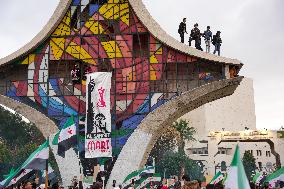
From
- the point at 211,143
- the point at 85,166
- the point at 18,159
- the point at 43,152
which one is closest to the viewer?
the point at 43,152

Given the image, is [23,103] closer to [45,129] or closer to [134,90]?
[45,129]

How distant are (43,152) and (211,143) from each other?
68600 millimetres

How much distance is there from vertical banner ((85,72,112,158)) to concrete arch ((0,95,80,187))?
416 inches

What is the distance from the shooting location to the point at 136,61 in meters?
23.9

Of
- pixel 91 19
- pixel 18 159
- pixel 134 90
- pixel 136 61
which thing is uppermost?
pixel 91 19

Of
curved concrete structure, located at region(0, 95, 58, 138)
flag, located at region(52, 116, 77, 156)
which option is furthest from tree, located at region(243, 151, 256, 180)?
flag, located at region(52, 116, 77, 156)

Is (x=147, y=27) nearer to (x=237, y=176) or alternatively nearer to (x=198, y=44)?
(x=198, y=44)

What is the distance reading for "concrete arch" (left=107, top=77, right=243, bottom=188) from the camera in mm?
22569

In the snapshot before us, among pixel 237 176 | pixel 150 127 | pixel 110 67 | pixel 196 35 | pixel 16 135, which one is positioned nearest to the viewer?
pixel 237 176

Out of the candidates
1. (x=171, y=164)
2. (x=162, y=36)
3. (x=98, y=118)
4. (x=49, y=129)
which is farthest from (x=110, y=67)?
(x=171, y=164)

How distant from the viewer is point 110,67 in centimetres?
2391

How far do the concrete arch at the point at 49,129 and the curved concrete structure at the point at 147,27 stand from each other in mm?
2570

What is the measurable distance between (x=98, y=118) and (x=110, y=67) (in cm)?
1192

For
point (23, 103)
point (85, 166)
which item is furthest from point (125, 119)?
point (23, 103)
